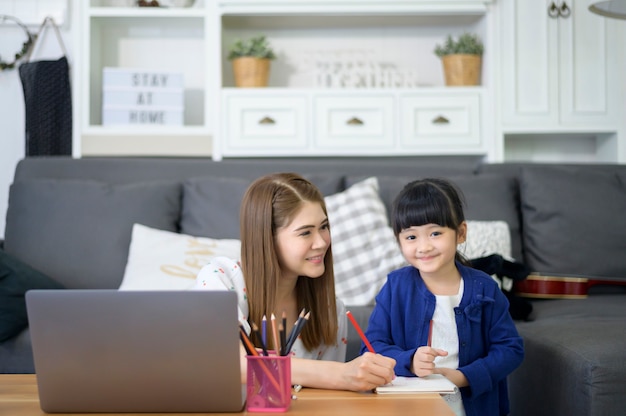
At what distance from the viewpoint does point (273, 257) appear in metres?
1.38

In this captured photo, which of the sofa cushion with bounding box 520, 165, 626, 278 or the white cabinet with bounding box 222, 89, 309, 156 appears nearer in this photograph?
the sofa cushion with bounding box 520, 165, 626, 278

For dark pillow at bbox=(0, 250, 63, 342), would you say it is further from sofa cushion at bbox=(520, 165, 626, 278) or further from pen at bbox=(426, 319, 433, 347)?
sofa cushion at bbox=(520, 165, 626, 278)

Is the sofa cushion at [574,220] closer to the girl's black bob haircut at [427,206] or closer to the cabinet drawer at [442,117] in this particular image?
the cabinet drawer at [442,117]

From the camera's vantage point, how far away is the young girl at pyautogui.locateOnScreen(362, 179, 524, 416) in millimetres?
1516

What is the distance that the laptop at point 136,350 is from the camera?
919 millimetres

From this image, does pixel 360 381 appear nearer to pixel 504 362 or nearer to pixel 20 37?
pixel 504 362

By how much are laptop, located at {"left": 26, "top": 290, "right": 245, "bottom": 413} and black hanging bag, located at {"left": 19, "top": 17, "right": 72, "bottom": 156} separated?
103 inches

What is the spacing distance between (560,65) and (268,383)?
9.23 ft

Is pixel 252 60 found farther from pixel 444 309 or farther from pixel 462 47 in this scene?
pixel 444 309

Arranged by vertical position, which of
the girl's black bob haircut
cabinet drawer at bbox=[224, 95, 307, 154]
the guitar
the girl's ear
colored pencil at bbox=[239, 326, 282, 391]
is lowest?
the guitar

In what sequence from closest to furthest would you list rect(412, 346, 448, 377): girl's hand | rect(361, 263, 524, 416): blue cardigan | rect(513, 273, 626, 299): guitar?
1. rect(412, 346, 448, 377): girl's hand
2. rect(361, 263, 524, 416): blue cardigan
3. rect(513, 273, 626, 299): guitar

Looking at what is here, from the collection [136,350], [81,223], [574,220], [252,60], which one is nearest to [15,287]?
[81,223]

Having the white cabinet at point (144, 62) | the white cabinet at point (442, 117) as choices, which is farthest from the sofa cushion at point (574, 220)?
the white cabinet at point (144, 62)

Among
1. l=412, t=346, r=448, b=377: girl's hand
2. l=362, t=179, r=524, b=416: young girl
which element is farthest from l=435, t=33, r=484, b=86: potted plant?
l=412, t=346, r=448, b=377: girl's hand
